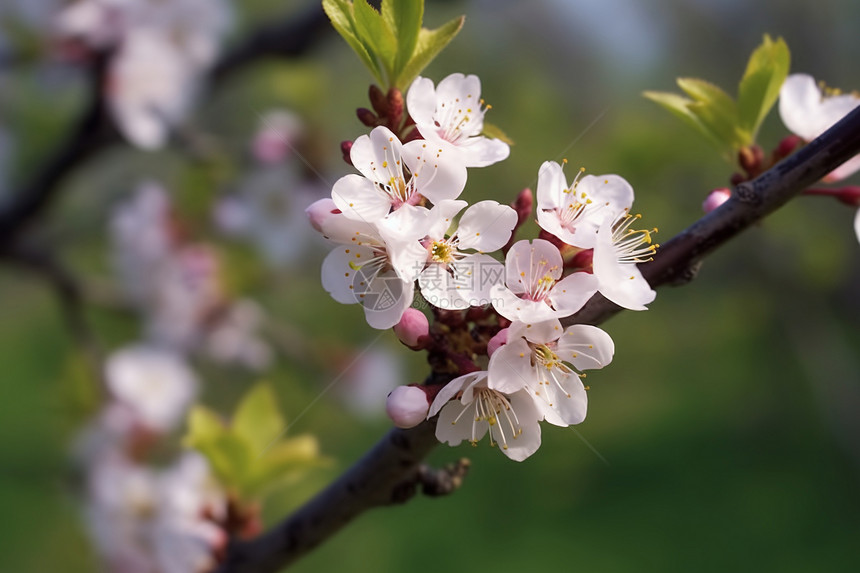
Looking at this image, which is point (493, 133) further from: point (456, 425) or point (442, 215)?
point (456, 425)

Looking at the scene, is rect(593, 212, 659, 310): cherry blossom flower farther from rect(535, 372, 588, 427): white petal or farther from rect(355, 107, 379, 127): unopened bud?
rect(355, 107, 379, 127): unopened bud

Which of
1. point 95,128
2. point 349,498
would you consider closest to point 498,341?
point 349,498

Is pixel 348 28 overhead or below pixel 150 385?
overhead

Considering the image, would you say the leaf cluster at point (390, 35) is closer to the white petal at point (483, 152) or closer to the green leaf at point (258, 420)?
the white petal at point (483, 152)

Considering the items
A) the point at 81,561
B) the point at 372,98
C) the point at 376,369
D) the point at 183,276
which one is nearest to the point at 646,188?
the point at 376,369

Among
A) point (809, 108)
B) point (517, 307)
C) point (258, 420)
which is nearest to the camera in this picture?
point (517, 307)

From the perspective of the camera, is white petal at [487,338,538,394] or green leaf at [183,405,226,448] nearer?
white petal at [487,338,538,394]

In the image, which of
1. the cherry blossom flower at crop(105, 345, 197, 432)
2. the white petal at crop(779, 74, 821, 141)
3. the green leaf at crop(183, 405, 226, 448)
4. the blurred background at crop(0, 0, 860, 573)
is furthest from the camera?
the blurred background at crop(0, 0, 860, 573)

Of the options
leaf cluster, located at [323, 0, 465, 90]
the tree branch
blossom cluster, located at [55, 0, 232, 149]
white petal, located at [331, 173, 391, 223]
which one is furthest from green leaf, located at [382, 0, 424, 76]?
blossom cluster, located at [55, 0, 232, 149]
